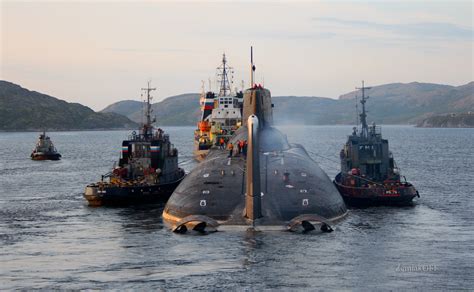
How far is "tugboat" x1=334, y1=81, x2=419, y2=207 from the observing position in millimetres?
83438

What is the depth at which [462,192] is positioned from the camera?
10081 centimetres

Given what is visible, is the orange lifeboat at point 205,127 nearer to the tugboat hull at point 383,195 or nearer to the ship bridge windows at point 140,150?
the ship bridge windows at point 140,150

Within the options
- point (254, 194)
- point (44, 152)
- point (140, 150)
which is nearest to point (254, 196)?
point (254, 194)

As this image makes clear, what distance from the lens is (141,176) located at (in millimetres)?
94250

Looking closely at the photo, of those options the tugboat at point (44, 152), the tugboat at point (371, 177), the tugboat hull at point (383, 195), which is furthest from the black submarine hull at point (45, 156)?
the tugboat hull at point (383, 195)

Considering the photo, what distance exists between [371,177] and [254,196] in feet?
105

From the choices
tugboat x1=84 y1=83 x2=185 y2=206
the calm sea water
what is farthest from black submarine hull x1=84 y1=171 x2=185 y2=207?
the calm sea water

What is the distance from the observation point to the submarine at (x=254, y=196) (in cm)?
6256

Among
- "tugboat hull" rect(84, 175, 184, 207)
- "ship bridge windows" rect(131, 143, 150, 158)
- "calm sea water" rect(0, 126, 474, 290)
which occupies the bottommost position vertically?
"calm sea water" rect(0, 126, 474, 290)

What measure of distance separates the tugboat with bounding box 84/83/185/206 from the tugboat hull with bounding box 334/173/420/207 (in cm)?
2441

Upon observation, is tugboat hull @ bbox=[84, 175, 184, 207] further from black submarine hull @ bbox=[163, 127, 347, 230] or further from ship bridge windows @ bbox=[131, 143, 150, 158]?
black submarine hull @ bbox=[163, 127, 347, 230]

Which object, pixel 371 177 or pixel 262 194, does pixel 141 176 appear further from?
pixel 262 194

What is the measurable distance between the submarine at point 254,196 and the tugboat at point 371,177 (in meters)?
6.85

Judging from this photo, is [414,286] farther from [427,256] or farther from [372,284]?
[427,256]
